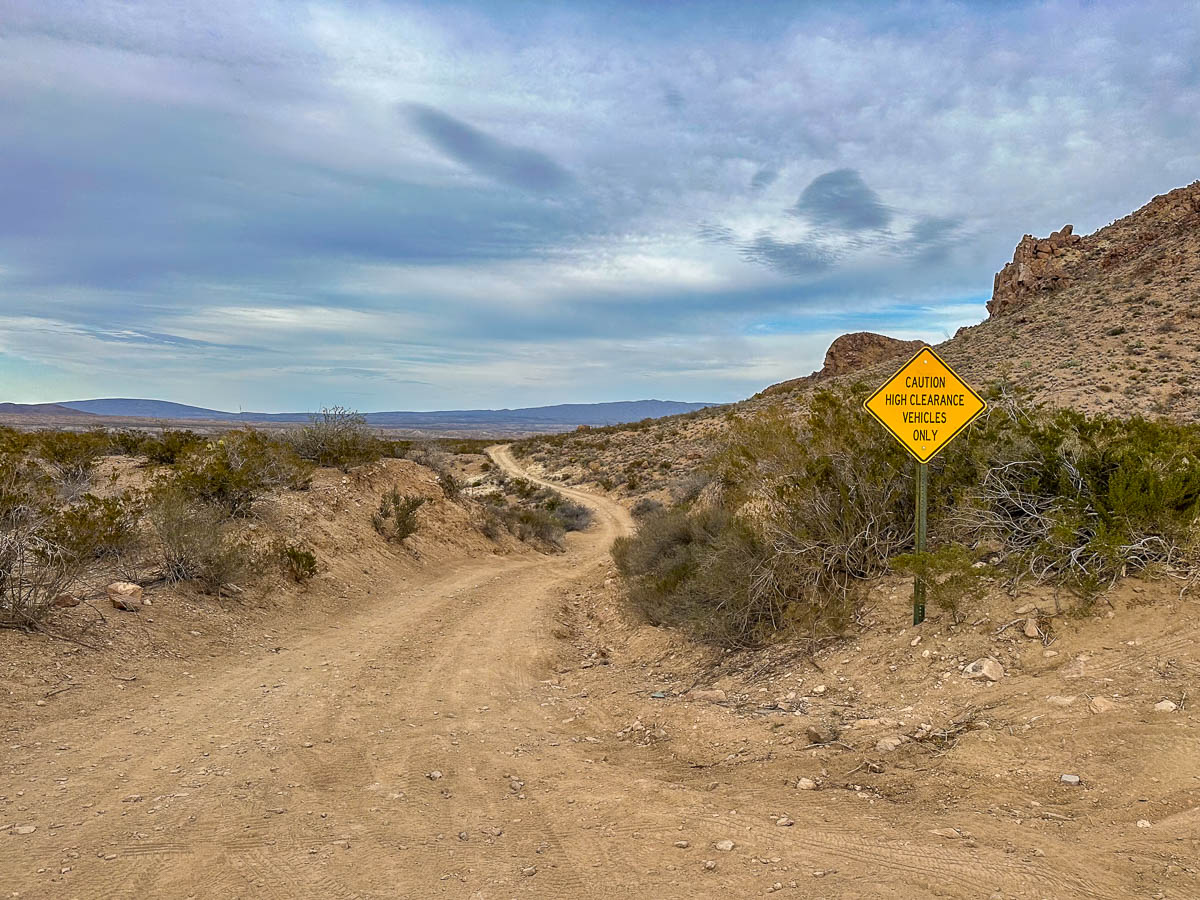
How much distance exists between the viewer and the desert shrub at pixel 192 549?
9.96 m

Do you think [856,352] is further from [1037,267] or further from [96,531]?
[96,531]

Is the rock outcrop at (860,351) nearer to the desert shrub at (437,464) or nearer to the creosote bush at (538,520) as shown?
the creosote bush at (538,520)

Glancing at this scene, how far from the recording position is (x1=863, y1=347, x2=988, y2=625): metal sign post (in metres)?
6.53

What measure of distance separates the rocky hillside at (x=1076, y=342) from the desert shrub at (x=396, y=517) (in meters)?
9.93

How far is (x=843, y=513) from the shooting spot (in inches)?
309

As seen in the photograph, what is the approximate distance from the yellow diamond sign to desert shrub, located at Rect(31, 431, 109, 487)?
14.7 m

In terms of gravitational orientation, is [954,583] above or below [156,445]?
below

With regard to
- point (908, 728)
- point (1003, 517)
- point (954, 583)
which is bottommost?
point (908, 728)

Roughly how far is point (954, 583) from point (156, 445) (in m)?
18.5

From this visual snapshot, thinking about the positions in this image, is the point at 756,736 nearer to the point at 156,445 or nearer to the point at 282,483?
the point at 282,483

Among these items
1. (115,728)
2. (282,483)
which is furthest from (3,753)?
(282,483)

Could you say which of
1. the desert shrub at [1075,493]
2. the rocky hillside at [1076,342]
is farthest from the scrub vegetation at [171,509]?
the rocky hillside at [1076,342]

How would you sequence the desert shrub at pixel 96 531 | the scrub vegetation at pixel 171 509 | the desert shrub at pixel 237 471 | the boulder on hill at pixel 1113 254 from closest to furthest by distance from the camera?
the scrub vegetation at pixel 171 509, the desert shrub at pixel 96 531, the desert shrub at pixel 237 471, the boulder on hill at pixel 1113 254

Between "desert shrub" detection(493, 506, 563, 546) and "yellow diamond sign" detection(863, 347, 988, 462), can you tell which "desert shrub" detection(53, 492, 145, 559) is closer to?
"yellow diamond sign" detection(863, 347, 988, 462)
